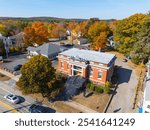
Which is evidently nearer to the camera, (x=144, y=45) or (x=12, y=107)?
(x=12, y=107)

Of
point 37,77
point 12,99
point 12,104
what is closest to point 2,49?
point 12,99

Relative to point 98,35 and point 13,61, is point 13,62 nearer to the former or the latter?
point 13,61

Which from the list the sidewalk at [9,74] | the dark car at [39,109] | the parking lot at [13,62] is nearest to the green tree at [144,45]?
the parking lot at [13,62]

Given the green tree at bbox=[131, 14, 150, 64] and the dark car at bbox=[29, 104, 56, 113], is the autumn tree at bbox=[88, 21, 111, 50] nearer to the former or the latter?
the green tree at bbox=[131, 14, 150, 64]

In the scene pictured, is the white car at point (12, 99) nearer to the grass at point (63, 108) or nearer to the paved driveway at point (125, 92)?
the grass at point (63, 108)

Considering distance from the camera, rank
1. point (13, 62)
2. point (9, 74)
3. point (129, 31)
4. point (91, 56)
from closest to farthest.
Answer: point (91, 56) → point (9, 74) → point (13, 62) → point (129, 31)

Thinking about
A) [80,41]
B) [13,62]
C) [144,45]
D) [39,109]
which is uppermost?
[144,45]

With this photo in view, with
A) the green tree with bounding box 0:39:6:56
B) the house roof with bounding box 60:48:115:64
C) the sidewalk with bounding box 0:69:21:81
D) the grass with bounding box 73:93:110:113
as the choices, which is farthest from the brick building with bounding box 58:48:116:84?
the green tree with bounding box 0:39:6:56
